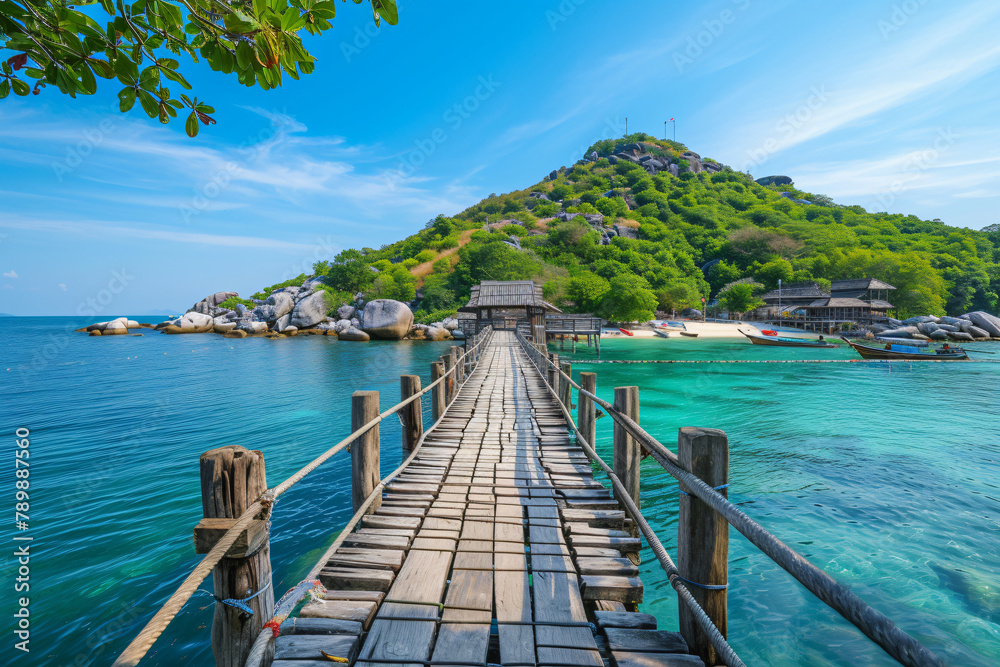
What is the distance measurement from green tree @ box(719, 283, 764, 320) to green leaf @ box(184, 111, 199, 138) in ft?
209

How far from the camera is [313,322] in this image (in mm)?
50031

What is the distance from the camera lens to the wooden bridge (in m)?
1.85

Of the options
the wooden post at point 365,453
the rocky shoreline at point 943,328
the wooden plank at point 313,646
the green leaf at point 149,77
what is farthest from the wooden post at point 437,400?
the rocky shoreline at point 943,328

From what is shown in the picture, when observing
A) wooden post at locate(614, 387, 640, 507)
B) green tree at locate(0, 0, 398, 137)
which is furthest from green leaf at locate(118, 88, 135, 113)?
wooden post at locate(614, 387, 640, 507)

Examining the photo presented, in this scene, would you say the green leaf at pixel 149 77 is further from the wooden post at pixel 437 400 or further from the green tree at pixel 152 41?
the wooden post at pixel 437 400

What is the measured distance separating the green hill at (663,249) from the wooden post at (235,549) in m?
48.5

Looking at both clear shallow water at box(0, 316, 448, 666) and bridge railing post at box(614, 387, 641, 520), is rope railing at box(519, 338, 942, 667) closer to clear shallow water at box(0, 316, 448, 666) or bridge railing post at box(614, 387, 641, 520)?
bridge railing post at box(614, 387, 641, 520)

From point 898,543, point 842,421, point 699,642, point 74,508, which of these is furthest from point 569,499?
point 842,421

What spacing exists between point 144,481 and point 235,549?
10.1 m

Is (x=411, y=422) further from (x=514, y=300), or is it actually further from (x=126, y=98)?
(x=514, y=300)

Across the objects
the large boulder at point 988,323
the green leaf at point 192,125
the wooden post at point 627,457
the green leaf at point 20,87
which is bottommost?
the wooden post at point 627,457

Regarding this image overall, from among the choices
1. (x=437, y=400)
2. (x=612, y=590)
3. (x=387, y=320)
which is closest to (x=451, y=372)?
(x=437, y=400)

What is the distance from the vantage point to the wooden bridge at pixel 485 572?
1.85 m

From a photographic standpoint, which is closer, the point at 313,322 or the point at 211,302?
the point at 313,322
